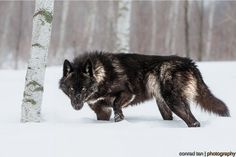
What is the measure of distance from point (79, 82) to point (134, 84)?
32.8 inches

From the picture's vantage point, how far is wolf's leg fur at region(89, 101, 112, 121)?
23.3ft

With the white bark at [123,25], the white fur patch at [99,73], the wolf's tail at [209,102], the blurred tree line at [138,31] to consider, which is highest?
the blurred tree line at [138,31]

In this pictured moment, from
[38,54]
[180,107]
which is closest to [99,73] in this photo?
[38,54]

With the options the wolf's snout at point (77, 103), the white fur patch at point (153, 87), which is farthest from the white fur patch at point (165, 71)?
the wolf's snout at point (77, 103)

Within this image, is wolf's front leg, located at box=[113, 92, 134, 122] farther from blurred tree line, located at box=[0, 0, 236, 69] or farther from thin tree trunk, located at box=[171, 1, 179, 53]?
thin tree trunk, located at box=[171, 1, 179, 53]

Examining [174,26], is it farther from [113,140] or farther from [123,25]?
[113,140]

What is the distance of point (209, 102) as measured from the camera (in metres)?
6.72

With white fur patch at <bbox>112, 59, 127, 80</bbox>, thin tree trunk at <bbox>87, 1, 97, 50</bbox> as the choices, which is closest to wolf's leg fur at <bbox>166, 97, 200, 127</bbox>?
white fur patch at <bbox>112, 59, 127, 80</bbox>

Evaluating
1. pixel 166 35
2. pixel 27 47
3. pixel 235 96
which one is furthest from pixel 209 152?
pixel 166 35

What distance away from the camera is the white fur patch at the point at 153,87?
688 centimetres

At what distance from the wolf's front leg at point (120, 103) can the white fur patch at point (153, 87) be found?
11.1 inches

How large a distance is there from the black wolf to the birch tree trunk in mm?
551

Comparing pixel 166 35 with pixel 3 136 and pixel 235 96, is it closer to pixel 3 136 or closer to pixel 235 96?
pixel 235 96

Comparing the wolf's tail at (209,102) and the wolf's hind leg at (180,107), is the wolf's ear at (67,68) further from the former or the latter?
the wolf's tail at (209,102)
